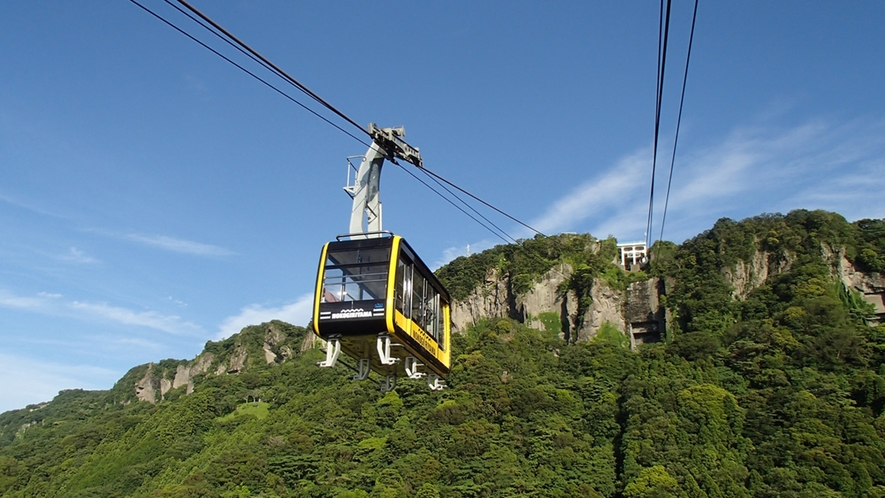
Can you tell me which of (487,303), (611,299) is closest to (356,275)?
(611,299)

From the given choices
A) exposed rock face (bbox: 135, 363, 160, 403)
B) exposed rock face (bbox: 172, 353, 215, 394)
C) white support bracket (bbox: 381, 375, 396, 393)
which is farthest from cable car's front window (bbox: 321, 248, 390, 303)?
exposed rock face (bbox: 135, 363, 160, 403)

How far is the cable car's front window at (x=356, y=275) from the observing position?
50.1 feet

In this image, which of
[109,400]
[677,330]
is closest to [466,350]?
[677,330]

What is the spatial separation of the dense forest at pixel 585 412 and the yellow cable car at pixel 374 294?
40.5 meters

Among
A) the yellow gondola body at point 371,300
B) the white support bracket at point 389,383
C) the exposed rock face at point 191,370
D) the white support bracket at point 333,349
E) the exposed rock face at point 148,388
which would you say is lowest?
the white support bracket at point 389,383

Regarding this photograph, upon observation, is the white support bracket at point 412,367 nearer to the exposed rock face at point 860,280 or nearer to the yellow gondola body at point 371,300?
the yellow gondola body at point 371,300

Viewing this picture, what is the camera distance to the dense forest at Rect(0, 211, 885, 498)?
5775 cm

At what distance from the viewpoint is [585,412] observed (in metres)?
76.3

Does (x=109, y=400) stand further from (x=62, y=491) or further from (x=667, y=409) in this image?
(x=667, y=409)

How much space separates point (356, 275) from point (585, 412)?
64.5 meters

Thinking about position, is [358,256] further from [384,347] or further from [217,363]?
[217,363]

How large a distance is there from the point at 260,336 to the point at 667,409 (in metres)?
87.1

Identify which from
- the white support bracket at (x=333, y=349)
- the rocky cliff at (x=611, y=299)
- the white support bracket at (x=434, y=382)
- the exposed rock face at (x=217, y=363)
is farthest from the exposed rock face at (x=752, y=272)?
the white support bracket at (x=333, y=349)

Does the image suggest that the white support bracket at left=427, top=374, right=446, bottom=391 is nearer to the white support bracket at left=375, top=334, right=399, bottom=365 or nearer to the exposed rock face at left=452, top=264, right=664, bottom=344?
the white support bracket at left=375, top=334, right=399, bottom=365
